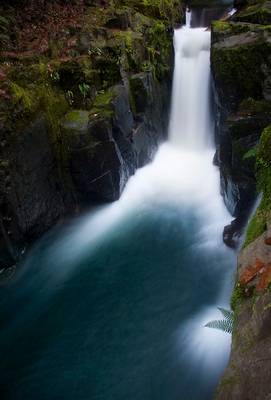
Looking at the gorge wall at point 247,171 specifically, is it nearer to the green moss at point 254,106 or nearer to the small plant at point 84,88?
the green moss at point 254,106

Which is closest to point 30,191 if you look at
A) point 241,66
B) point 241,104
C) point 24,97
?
point 24,97

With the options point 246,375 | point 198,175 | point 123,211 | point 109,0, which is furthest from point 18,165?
point 109,0

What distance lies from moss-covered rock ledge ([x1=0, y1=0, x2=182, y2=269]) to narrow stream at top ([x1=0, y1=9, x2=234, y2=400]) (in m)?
0.86

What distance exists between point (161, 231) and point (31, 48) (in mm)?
6415

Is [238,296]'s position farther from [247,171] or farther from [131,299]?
[247,171]

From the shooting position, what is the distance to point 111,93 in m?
9.99

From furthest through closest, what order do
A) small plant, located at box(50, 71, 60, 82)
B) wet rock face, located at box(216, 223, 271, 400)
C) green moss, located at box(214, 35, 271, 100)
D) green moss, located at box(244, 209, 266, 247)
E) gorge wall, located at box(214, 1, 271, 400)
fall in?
small plant, located at box(50, 71, 60, 82)
green moss, located at box(214, 35, 271, 100)
green moss, located at box(244, 209, 266, 247)
gorge wall, located at box(214, 1, 271, 400)
wet rock face, located at box(216, 223, 271, 400)

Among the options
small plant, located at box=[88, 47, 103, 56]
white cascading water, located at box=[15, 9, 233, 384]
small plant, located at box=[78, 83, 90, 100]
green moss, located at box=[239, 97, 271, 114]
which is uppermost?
small plant, located at box=[88, 47, 103, 56]

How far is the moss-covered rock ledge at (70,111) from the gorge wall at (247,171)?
273 centimetres

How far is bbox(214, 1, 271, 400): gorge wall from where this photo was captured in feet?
10.00

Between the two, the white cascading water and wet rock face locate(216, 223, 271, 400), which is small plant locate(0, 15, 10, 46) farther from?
wet rock face locate(216, 223, 271, 400)

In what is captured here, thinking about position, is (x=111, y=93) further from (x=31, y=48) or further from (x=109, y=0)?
(x=109, y=0)

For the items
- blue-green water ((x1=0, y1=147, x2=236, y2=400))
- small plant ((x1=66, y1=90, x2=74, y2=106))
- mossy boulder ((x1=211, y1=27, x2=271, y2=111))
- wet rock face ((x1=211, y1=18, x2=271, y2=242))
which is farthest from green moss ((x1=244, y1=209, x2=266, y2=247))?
small plant ((x1=66, y1=90, x2=74, y2=106))

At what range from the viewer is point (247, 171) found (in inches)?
307
